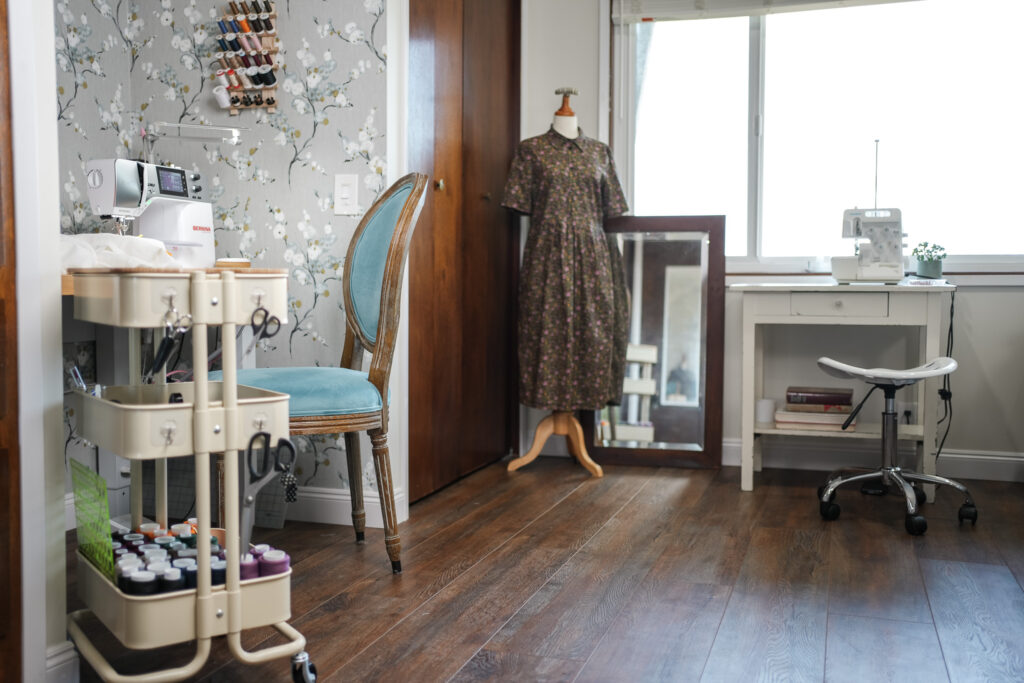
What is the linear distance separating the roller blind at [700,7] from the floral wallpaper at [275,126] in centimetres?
157

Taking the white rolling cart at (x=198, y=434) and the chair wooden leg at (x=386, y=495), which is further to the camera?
the chair wooden leg at (x=386, y=495)

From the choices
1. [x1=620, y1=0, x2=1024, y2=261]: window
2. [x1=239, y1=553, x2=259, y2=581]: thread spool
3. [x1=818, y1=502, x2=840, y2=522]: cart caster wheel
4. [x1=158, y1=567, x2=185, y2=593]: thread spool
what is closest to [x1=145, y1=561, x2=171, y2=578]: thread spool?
[x1=158, y1=567, x2=185, y2=593]: thread spool

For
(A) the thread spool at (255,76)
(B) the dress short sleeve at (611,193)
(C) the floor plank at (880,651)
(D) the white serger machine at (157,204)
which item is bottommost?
(C) the floor plank at (880,651)

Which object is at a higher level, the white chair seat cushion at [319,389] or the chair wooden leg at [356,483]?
the white chair seat cushion at [319,389]

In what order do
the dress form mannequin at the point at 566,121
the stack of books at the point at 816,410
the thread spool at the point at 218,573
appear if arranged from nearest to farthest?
the thread spool at the point at 218,573 → the stack of books at the point at 816,410 → the dress form mannequin at the point at 566,121

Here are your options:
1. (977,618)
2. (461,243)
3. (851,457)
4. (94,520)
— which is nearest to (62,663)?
(94,520)

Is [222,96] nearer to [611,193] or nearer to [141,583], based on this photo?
[611,193]

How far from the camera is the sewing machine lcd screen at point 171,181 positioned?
239 cm

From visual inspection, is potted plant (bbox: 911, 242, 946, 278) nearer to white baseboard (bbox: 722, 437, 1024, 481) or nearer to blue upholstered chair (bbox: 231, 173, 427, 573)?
white baseboard (bbox: 722, 437, 1024, 481)

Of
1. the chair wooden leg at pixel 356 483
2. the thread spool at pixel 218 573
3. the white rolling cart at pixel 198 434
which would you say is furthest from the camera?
the chair wooden leg at pixel 356 483

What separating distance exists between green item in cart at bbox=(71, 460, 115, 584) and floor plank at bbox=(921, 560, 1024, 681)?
1530mm

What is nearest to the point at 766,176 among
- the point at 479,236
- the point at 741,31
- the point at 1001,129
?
the point at 741,31

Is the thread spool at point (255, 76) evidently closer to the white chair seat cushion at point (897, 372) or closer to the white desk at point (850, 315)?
the white desk at point (850, 315)

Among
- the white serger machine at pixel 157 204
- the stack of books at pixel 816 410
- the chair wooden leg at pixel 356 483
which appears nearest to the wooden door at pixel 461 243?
the chair wooden leg at pixel 356 483
